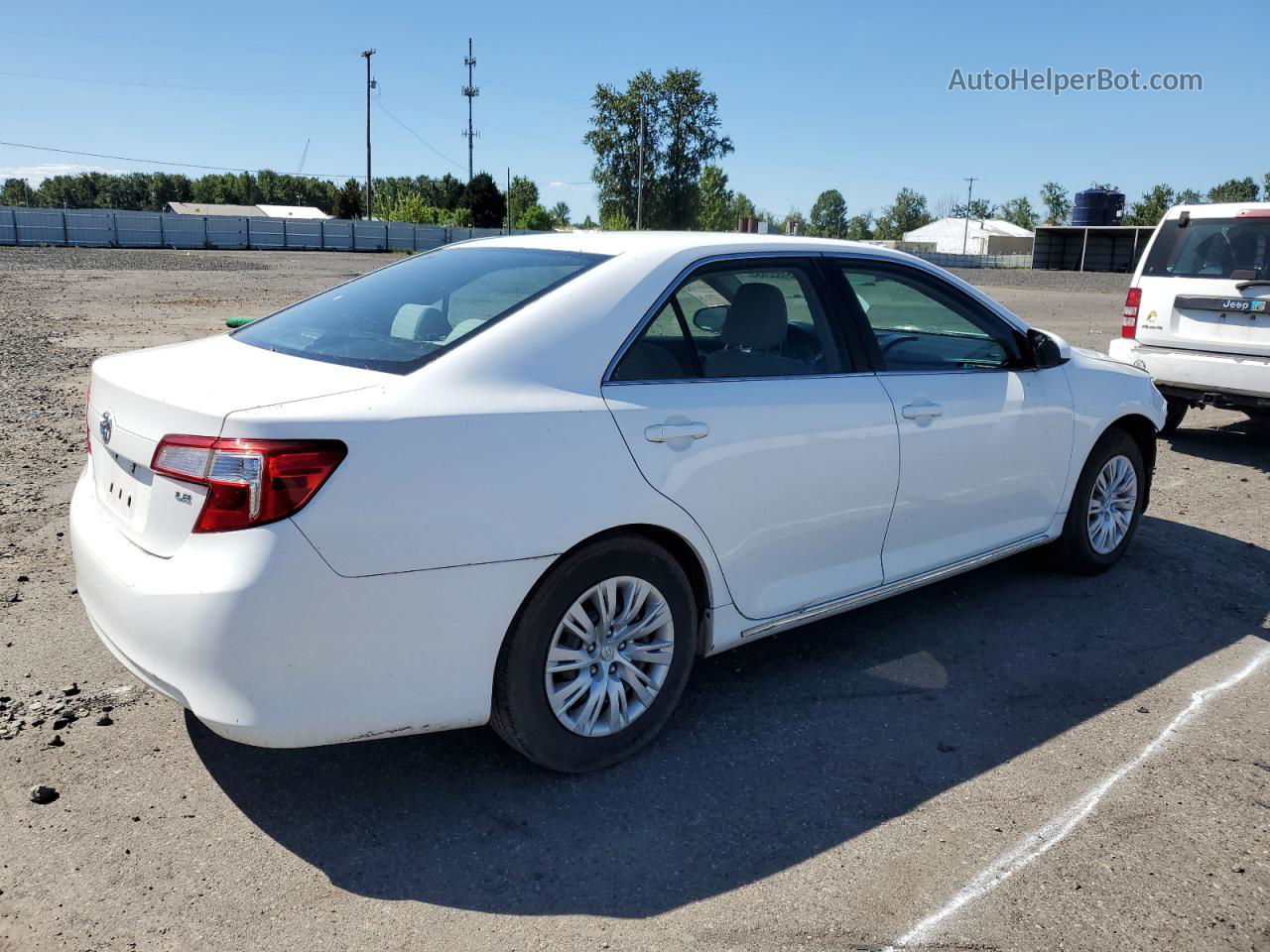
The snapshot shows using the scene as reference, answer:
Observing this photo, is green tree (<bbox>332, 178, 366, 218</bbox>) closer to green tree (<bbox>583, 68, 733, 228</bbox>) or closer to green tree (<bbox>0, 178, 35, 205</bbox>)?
green tree (<bbox>583, 68, 733, 228</bbox>)

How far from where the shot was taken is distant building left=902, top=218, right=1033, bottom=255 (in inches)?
4941

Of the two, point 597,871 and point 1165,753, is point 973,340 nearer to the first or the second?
point 1165,753

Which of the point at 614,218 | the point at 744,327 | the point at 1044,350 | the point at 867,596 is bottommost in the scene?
the point at 867,596

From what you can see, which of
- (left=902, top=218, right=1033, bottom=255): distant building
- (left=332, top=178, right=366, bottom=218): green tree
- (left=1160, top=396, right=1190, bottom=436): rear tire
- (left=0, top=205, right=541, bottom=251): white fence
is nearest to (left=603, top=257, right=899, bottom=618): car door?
(left=1160, top=396, right=1190, bottom=436): rear tire

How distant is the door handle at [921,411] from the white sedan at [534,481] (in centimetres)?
2

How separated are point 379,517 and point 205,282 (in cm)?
2584

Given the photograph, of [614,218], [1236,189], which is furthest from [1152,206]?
[614,218]

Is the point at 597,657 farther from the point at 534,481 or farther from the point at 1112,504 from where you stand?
the point at 1112,504

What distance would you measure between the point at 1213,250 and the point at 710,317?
624cm

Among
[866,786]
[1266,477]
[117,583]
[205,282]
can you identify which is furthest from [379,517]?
[205,282]

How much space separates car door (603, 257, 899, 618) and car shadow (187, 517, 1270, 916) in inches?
18.4

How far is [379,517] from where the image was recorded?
8.86ft

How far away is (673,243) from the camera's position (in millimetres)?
3672

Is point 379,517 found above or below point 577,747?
above
